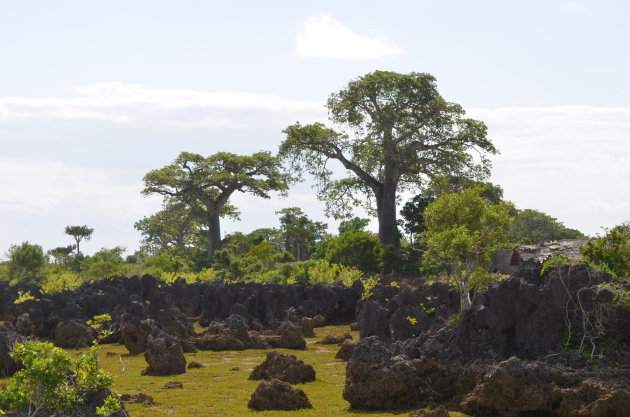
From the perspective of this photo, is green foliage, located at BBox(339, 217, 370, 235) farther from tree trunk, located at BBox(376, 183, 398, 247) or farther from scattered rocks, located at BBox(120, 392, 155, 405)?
scattered rocks, located at BBox(120, 392, 155, 405)

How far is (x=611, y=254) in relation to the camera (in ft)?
61.2

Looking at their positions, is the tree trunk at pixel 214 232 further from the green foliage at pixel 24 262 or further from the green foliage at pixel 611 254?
the green foliage at pixel 611 254

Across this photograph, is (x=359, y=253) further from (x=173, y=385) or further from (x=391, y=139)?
(x=173, y=385)

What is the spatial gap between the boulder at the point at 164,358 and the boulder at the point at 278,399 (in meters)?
6.66

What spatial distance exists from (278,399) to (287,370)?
377 cm

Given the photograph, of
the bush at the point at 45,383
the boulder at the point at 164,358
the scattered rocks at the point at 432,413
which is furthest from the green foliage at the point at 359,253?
the bush at the point at 45,383

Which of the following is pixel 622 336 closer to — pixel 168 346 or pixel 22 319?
pixel 168 346

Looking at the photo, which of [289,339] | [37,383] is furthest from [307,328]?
[37,383]

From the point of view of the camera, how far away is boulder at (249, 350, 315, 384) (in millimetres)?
21109

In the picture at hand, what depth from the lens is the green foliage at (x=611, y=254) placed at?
59.3 feet

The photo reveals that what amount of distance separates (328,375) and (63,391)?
11.7 metres

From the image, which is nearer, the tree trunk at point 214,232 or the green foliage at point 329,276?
the green foliage at point 329,276

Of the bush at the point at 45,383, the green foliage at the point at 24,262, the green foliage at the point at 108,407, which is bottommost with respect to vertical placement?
the green foliage at the point at 108,407

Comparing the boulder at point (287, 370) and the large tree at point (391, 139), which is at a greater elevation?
the large tree at point (391, 139)
